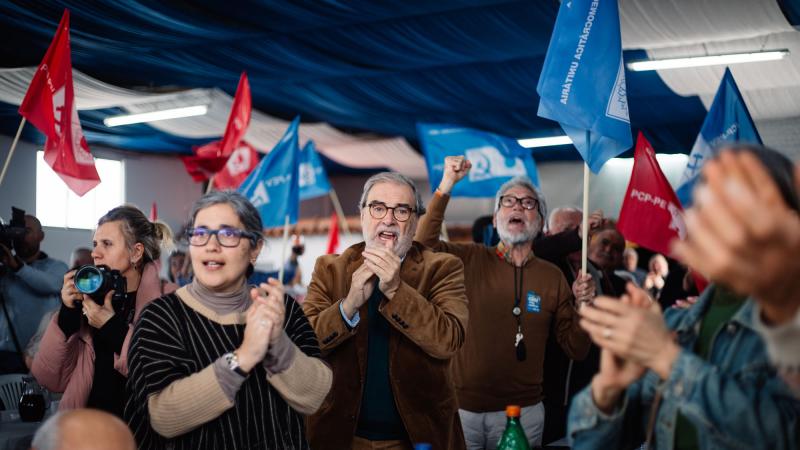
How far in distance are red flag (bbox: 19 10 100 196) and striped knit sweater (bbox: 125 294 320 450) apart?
2798 mm

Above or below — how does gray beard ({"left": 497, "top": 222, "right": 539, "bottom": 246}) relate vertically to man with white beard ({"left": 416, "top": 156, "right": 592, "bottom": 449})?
above

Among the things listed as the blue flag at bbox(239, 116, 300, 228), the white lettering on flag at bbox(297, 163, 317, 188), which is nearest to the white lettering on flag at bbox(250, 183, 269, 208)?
the blue flag at bbox(239, 116, 300, 228)

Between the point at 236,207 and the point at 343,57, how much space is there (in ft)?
23.9

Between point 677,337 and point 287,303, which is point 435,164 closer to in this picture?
Answer: point 287,303

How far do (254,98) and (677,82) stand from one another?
16.7ft

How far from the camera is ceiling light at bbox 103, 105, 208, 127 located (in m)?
11.9

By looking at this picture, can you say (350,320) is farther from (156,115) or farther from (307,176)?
(156,115)

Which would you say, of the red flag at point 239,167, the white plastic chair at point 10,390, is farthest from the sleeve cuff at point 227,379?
the red flag at point 239,167

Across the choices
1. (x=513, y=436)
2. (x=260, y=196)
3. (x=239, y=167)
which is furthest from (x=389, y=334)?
(x=239, y=167)

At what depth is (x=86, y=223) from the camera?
15.3 meters

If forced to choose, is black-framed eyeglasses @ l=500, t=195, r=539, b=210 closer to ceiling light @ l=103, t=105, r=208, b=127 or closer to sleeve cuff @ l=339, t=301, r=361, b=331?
sleeve cuff @ l=339, t=301, r=361, b=331

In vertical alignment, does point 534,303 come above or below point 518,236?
below

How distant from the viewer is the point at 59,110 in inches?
192

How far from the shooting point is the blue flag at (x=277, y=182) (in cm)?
685
